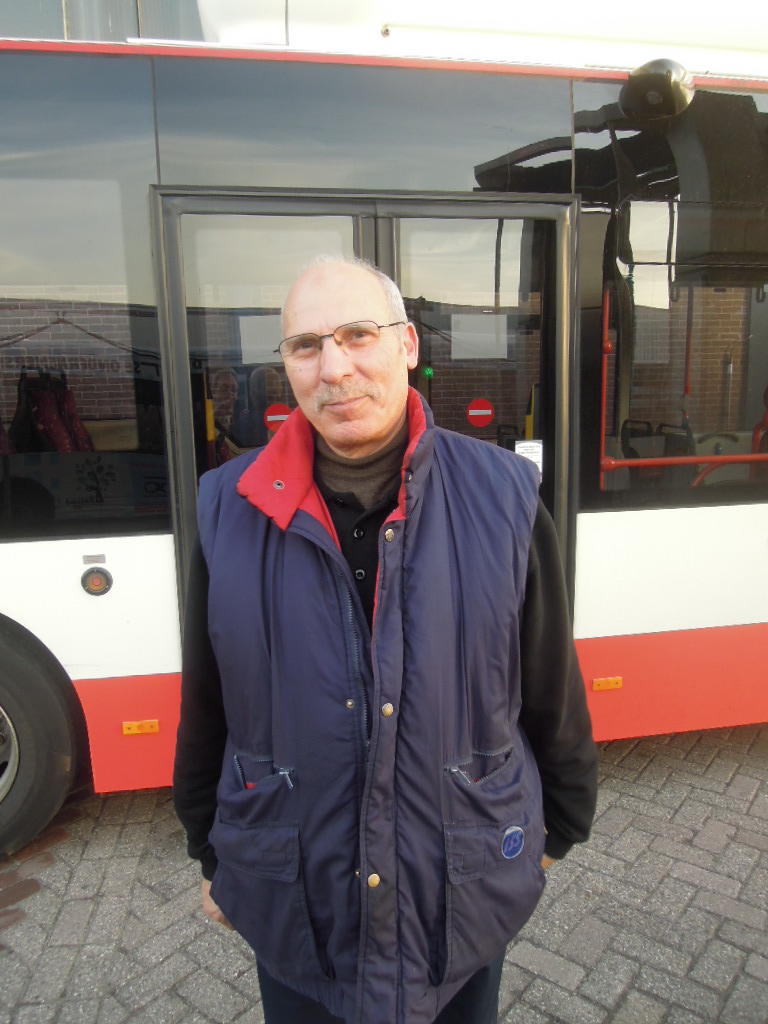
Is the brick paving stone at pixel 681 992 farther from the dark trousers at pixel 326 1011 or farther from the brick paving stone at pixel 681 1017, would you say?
the dark trousers at pixel 326 1011

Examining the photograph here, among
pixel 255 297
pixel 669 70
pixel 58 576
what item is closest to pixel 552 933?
pixel 58 576

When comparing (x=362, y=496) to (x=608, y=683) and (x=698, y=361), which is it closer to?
(x=608, y=683)

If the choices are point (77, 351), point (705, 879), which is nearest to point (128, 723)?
point (77, 351)

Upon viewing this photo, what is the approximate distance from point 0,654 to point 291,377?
7.10ft

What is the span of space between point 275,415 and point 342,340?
1.67 metres

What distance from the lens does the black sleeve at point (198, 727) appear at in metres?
1.49

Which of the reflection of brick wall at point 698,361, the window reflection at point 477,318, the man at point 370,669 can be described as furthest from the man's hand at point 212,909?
the reflection of brick wall at point 698,361

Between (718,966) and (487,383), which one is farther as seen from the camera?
(487,383)

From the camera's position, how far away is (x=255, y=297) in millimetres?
2957

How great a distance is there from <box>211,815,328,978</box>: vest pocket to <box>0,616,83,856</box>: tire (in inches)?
74.7

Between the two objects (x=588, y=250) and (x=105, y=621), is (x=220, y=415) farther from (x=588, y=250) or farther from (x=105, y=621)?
(x=588, y=250)

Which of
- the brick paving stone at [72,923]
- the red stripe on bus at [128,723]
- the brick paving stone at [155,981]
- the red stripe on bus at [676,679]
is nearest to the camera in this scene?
the brick paving stone at [155,981]

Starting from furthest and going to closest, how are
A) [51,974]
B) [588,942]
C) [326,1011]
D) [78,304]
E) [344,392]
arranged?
[78,304]
[588,942]
[51,974]
[326,1011]
[344,392]

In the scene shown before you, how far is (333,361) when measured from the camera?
1369mm
